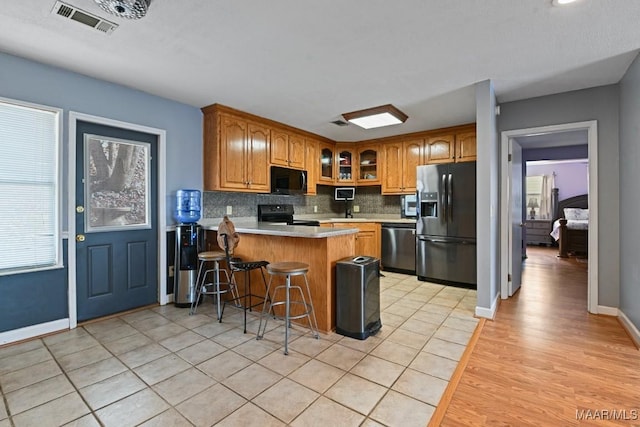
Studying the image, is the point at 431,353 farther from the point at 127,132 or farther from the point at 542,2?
the point at 127,132

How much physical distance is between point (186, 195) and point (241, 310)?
1.53 metres

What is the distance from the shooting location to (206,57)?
2568 millimetres

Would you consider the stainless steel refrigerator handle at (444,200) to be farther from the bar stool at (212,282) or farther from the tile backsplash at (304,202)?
the bar stool at (212,282)

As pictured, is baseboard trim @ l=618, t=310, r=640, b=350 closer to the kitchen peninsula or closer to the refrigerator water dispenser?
the refrigerator water dispenser

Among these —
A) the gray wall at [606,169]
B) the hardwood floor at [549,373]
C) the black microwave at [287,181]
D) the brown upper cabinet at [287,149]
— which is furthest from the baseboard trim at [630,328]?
the brown upper cabinet at [287,149]

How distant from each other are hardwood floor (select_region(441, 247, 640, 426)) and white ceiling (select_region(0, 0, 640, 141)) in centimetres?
242

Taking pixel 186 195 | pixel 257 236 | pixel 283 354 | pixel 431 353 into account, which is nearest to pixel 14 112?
pixel 186 195

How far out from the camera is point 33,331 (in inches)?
104

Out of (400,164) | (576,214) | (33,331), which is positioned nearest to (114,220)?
(33,331)

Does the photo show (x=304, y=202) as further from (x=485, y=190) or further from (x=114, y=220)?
(x=485, y=190)

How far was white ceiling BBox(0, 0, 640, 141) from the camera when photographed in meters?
1.93

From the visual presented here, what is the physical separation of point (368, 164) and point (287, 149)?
1.79 m

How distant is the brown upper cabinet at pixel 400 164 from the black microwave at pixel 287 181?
1.56 meters

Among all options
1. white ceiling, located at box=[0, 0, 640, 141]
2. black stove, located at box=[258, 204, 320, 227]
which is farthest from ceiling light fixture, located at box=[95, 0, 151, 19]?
black stove, located at box=[258, 204, 320, 227]
